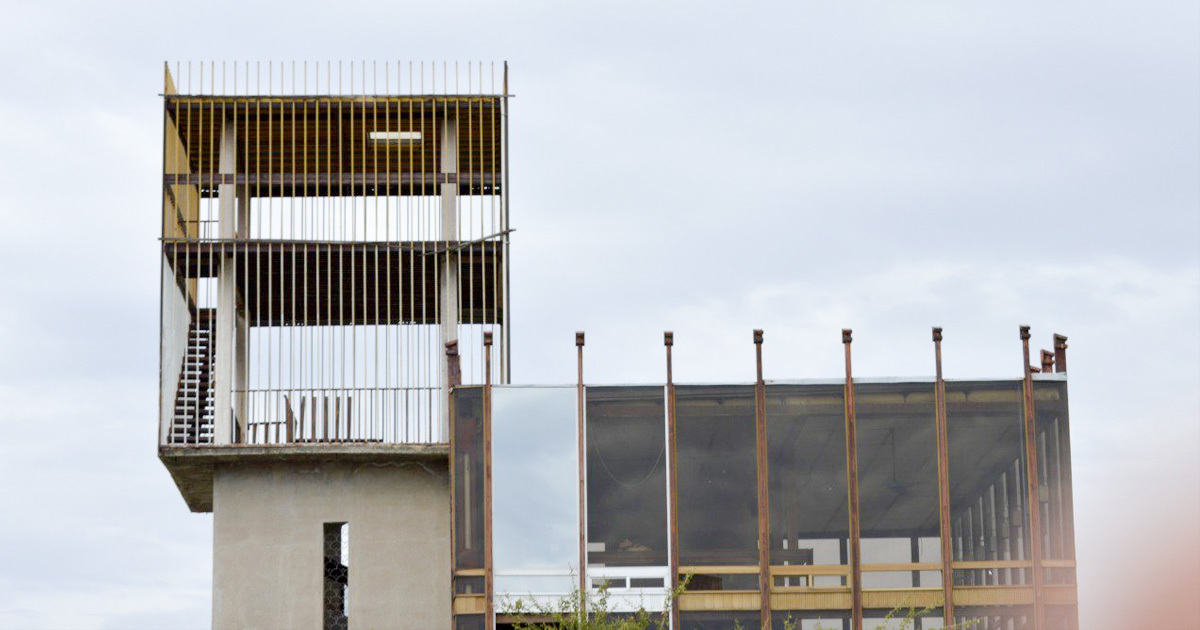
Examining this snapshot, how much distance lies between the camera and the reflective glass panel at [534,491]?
136 ft

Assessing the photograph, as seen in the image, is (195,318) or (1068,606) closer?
(1068,606)

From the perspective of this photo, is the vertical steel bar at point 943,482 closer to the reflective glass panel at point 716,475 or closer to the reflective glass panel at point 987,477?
the reflective glass panel at point 987,477

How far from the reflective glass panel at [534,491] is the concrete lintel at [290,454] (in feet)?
7.17

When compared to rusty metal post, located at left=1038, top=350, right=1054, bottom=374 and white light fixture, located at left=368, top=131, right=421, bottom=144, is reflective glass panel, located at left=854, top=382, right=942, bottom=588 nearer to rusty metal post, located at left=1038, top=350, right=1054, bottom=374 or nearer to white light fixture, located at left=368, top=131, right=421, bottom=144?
rusty metal post, located at left=1038, top=350, right=1054, bottom=374

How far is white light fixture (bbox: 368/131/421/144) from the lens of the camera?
151ft

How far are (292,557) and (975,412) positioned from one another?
1406 centimetres

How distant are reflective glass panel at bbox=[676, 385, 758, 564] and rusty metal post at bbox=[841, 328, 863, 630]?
185cm

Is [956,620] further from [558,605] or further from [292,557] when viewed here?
[292,557]

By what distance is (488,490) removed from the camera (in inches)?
1644

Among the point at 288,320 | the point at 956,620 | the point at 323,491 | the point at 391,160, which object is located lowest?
the point at 956,620

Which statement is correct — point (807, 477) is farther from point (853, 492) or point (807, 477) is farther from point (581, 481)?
point (581, 481)

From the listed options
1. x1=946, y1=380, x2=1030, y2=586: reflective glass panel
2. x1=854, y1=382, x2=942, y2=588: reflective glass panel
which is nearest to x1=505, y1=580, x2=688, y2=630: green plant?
x1=854, y1=382, x2=942, y2=588: reflective glass panel

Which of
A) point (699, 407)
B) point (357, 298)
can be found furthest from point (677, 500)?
point (357, 298)

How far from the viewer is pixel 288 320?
152ft
